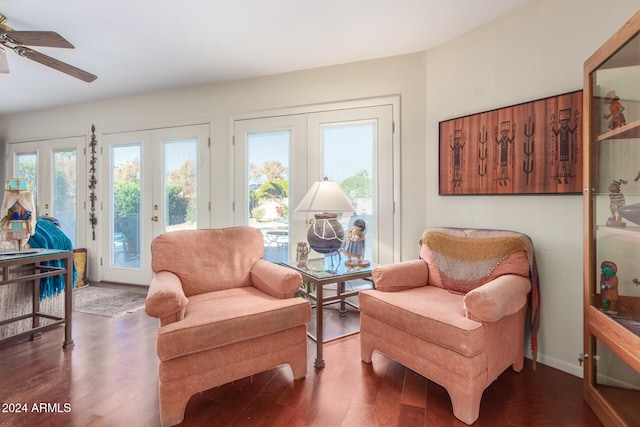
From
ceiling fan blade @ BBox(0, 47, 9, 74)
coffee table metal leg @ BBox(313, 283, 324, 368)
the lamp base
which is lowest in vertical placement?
coffee table metal leg @ BBox(313, 283, 324, 368)

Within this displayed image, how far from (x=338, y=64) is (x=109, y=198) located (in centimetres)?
334

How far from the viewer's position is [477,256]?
1.98 metres

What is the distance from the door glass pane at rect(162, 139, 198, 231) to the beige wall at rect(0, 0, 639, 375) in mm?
301

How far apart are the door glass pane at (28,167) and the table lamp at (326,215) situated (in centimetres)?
445

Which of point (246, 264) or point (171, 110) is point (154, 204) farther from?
point (246, 264)

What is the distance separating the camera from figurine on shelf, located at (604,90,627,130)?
4.75 ft

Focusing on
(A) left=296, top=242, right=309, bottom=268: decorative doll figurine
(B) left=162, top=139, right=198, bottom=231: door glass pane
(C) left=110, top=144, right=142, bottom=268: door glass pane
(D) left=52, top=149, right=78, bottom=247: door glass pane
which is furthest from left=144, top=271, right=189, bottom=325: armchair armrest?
(D) left=52, top=149, right=78, bottom=247: door glass pane

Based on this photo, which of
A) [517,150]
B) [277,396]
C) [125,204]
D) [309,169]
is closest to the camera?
[277,396]

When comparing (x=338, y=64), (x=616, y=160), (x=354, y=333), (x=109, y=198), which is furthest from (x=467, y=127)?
(x=109, y=198)

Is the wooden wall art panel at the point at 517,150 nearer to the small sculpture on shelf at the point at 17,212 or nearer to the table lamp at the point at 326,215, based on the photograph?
the table lamp at the point at 326,215

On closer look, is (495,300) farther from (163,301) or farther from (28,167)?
(28,167)

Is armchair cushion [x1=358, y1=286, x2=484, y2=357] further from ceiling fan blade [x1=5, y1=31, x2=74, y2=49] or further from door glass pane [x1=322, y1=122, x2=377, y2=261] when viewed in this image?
ceiling fan blade [x1=5, y1=31, x2=74, y2=49]

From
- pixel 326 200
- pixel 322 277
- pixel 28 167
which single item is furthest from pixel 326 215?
pixel 28 167

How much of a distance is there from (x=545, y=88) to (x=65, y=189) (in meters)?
5.49
